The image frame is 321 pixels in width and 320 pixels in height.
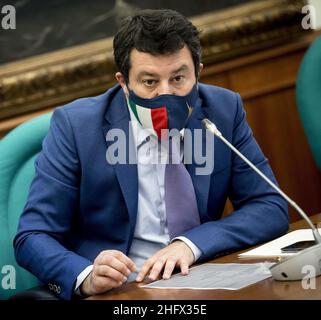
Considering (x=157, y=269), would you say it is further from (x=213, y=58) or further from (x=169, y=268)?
(x=213, y=58)

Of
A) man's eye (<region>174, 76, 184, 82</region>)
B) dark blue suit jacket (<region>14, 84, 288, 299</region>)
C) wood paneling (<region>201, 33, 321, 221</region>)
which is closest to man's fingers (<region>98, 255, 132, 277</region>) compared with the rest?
dark blue suit jacket (<region>14, 84, 288, 299</region>)

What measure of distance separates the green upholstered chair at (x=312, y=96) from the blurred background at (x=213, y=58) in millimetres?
44

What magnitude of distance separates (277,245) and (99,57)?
166cm

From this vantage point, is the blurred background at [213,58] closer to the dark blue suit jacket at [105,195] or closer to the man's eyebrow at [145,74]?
the dark blue suit jacket at [105,195]

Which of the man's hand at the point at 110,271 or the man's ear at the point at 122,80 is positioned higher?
the man's ear at the point at 122,80

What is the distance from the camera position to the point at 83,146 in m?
2.58

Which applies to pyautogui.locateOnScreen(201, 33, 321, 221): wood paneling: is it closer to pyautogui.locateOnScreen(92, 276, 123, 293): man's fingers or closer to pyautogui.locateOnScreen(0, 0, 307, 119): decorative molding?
pyautogui.locateOnScreen(0, 0, 307, 119): decorative molding

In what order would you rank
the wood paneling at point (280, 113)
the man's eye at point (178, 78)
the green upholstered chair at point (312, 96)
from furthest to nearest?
the wood paneling at point (280, 113) < the green upholstered chair at point (312, 96) < the man's eye at point (178, 78)

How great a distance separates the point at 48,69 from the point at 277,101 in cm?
122

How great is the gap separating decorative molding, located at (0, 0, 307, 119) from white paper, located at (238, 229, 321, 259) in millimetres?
1528

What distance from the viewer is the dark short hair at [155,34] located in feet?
8.04

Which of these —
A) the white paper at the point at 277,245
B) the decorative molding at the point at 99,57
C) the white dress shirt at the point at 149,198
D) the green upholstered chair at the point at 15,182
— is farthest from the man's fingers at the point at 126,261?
the decorative molding at the point at 99,57

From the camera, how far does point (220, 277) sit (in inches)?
82.6

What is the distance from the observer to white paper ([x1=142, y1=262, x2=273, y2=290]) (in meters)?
2.00
